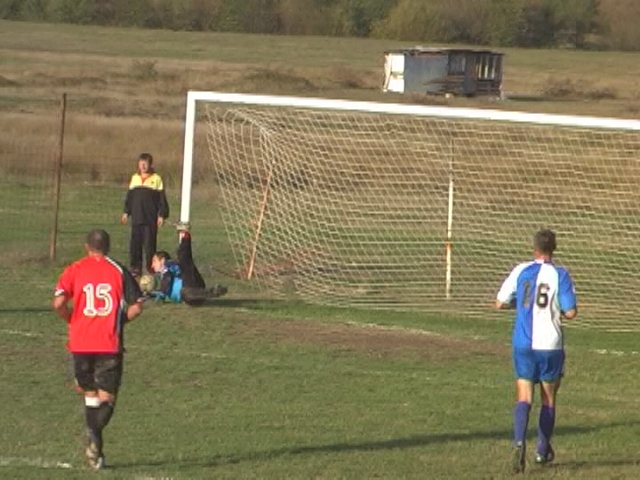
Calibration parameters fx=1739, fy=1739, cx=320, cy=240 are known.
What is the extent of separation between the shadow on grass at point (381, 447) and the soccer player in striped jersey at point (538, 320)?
2.12 ft

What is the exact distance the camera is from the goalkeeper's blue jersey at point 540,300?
1129cm

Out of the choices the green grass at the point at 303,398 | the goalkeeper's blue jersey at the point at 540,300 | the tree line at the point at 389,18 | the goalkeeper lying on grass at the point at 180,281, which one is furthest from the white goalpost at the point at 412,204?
the tree line at the point at 389,18

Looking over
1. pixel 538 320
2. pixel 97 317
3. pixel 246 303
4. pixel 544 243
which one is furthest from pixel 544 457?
pixel 246 303

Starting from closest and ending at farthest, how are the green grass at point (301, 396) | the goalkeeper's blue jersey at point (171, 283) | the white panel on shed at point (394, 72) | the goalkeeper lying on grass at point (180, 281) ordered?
the green grass at point (301, 396), the goalkeeper lying on grass at point (180, 281), the goalkeeper's blue jersey at point (171, 283), the white panel on shed at point (394, 72)

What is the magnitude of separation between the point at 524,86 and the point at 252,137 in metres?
66.4

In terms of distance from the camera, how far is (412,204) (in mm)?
23969

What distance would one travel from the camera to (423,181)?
23.8m

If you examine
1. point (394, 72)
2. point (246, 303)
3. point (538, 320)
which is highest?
point (394, 72)

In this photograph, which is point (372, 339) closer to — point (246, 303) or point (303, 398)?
point (246, 303)

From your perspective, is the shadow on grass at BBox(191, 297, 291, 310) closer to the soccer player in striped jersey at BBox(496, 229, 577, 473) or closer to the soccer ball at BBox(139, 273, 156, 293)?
the soccer ball at BBox(139, 273, 156, 293)

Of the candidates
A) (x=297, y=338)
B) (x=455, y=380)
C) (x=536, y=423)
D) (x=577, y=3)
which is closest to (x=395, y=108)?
(x=297, y=338)

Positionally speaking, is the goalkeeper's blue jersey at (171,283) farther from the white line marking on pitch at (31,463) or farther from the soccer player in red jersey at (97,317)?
the soccer player in red jersey at (97,317)

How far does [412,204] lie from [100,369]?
1330 cm

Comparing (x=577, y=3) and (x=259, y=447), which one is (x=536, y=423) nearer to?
(x=259, y=447)
